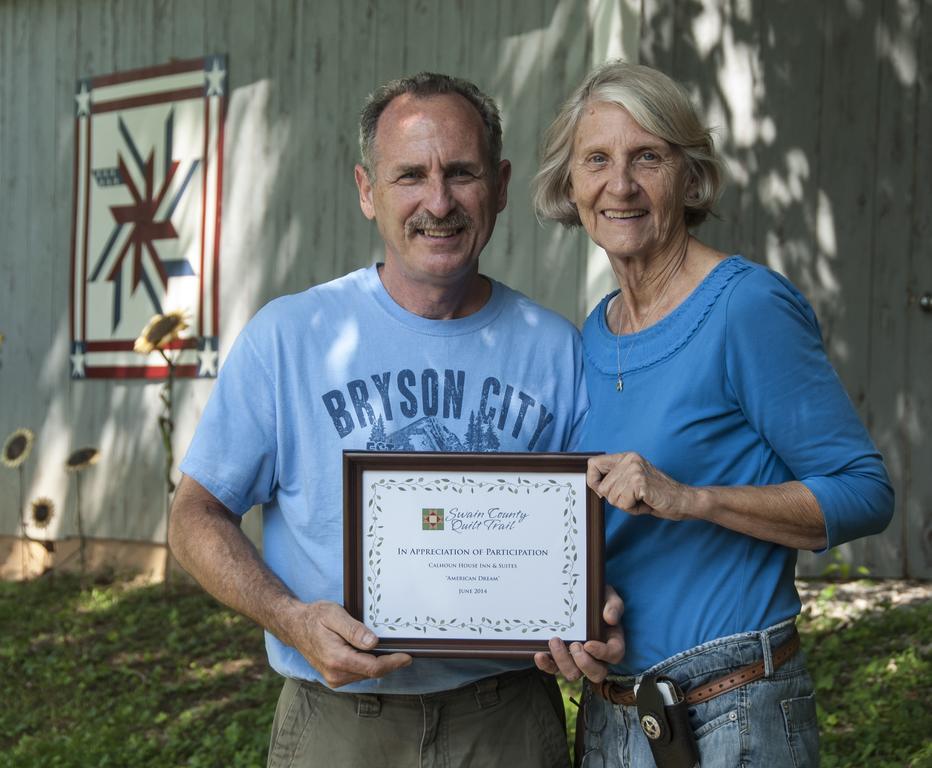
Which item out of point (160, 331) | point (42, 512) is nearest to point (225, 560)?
point (160, 331)

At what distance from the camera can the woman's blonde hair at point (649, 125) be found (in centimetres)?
231

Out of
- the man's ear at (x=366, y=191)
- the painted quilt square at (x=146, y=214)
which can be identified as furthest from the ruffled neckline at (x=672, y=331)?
the painted quilt square at (x=146, y=214)

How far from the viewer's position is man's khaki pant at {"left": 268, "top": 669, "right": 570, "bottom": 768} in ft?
7.86

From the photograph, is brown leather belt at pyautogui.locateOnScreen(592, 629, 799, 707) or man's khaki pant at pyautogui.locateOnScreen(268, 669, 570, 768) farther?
man's khaki pant at pyautogui.locateOnScreen(268, 669, 570, 768)

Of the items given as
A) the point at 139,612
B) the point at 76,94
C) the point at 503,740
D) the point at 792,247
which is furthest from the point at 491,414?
the point at 76,94

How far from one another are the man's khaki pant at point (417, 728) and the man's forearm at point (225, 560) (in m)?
0.25

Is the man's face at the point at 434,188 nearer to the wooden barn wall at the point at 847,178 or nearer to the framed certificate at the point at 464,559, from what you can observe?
the framed certificate at the point at 464,559

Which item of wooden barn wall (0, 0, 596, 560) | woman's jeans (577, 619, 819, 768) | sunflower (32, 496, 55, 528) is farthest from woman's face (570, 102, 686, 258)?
sunflower (32, 496, 55, 528)

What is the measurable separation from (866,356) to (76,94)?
5.53m

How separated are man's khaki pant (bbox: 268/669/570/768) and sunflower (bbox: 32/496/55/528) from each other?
5.89m

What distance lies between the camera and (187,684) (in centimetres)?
588

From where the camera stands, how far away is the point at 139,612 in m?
7.06

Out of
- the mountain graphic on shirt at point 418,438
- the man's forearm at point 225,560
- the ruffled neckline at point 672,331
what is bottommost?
the man's forearm at point 225,560

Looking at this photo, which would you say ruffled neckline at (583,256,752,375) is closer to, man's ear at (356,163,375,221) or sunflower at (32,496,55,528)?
man's ear at (356,163,375,221)
